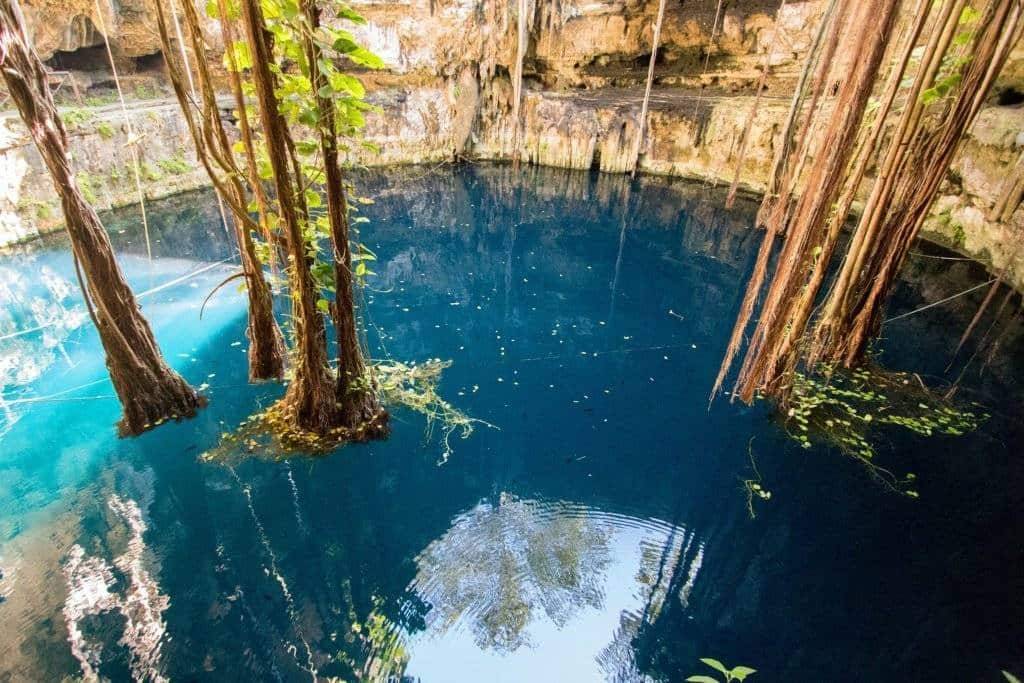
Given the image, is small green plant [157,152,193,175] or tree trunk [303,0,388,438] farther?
small green plant [157,152,193,175]

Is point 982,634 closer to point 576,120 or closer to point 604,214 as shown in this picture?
point 604,214

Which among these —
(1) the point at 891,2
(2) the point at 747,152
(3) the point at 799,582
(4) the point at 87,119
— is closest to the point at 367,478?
(3) the point at 799,582

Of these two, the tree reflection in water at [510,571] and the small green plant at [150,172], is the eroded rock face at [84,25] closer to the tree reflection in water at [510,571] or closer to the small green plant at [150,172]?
the small green plant at [150,172]

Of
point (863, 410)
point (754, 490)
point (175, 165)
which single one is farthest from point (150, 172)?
point (863, 410)

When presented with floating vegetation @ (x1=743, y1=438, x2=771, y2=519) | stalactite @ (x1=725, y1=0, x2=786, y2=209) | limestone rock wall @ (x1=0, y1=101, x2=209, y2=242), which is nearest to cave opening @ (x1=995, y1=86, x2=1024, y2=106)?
stalactite @ (x1=725, y1=0, x2=786, y2=209)

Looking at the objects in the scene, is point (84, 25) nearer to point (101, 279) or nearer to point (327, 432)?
point (101, 279)

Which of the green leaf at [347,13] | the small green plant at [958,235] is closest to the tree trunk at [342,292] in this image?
the green leaf at [347,13]

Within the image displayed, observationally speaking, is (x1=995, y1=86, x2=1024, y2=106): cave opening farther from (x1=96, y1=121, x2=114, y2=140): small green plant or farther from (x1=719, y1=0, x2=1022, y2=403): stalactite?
(x1=96, y1=121, x2=114, y2=140): small green plant
